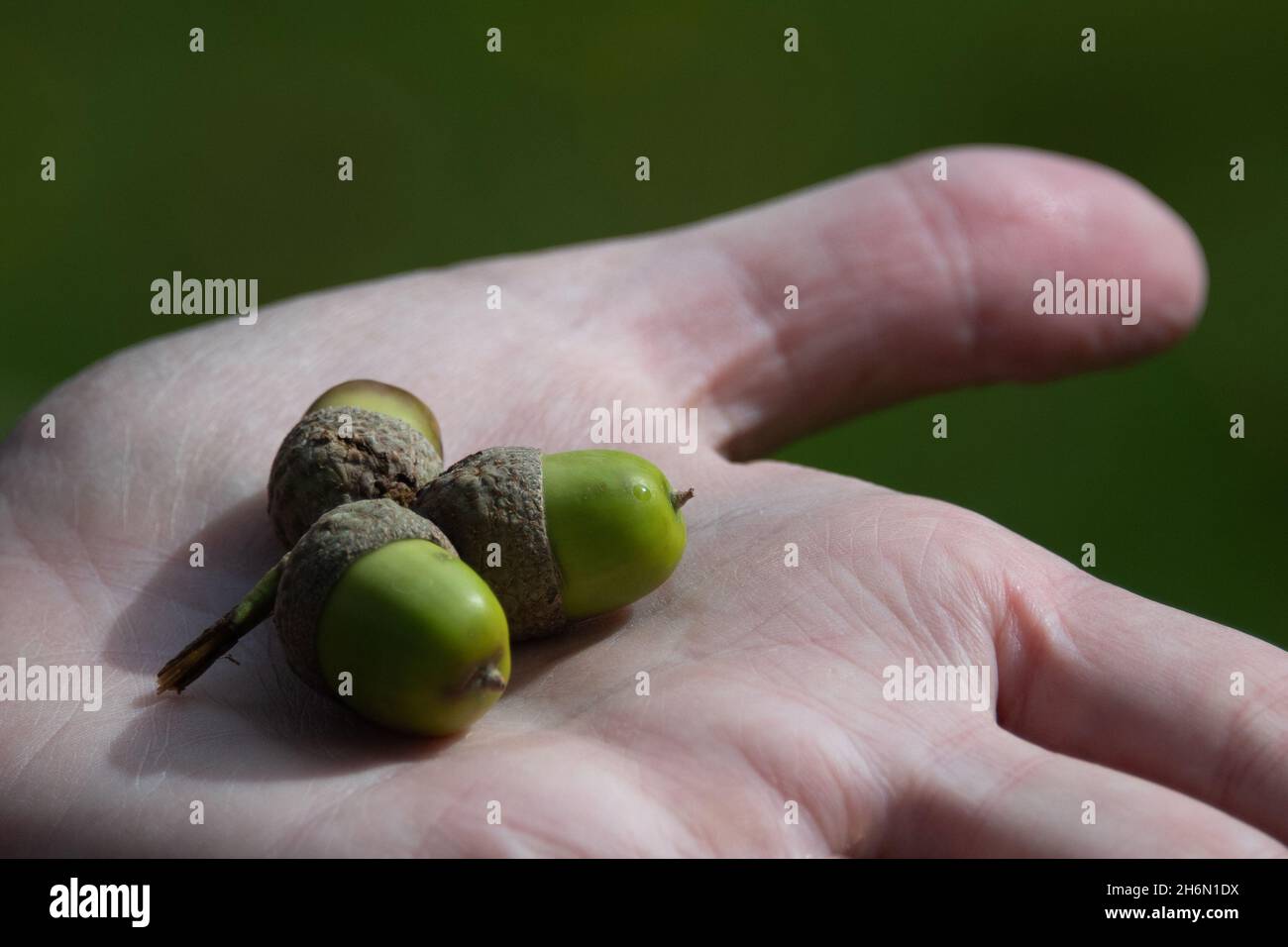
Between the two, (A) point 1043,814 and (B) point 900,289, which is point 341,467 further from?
(B) point 900,289

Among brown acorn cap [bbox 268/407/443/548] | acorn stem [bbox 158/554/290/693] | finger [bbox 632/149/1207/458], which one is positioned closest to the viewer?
acorn stem [bbox 158/554/290/693]

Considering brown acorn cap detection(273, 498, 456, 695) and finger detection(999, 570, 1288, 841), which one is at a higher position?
brown acorn cap detection(273, 498, 456, 695)

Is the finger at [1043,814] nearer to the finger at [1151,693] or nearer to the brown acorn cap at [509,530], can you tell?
the finger at [1151,693]

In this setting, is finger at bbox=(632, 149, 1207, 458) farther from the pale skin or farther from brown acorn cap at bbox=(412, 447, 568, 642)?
brown acorn cap at bbox=(412, 447, 568, 642)

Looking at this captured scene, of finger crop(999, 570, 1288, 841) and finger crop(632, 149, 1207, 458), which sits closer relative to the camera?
finger crop(999, 570, 1288, 841)

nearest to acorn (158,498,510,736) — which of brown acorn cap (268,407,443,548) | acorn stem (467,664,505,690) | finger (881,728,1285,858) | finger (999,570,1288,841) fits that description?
acorn stem (467,664,505,690)

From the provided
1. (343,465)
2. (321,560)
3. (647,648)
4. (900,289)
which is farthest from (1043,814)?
(900,289)

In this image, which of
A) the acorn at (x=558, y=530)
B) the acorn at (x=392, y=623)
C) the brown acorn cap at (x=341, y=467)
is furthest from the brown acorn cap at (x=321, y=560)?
the brown acorn cap at (x=341, y=467)
